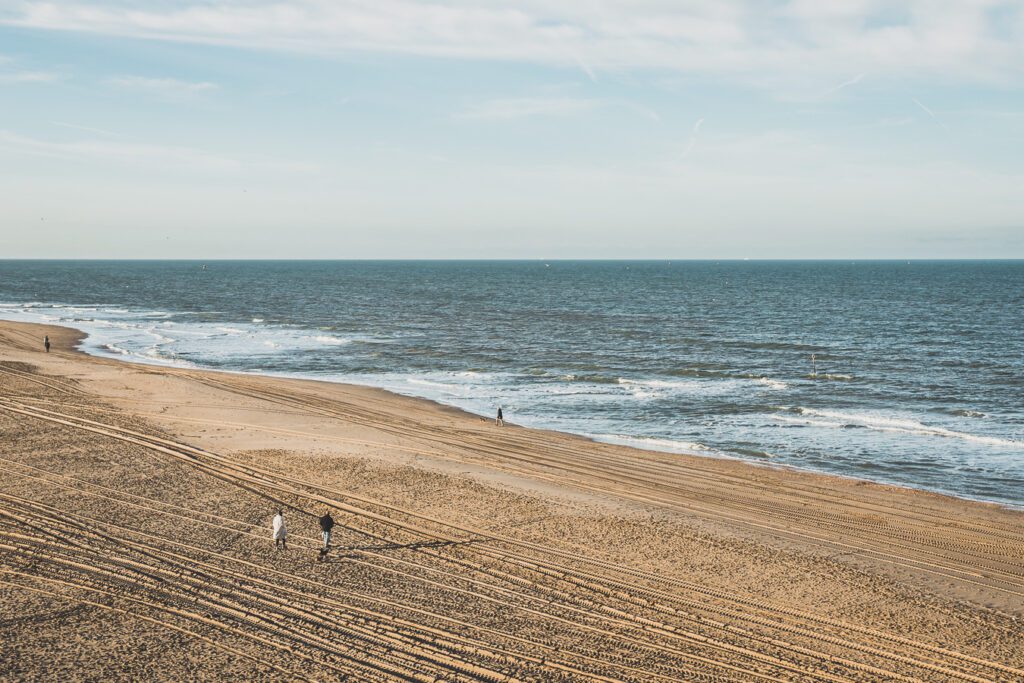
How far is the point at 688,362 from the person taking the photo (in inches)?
2101

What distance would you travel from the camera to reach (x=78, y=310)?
300 ft

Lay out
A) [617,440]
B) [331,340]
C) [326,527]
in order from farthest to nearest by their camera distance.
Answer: [331,340]
[617,440]
[326,527]

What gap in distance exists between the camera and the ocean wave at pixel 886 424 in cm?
3319

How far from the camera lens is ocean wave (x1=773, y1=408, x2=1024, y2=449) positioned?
109 feet

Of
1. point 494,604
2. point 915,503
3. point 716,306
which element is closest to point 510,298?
point 716,306

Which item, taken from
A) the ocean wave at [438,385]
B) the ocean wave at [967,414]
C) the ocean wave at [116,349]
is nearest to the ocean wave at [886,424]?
the ocean wave at [967,414]

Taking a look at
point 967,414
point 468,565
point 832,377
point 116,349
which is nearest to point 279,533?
point 468,565

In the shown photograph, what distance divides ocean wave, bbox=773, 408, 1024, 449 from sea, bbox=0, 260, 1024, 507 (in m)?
0.15

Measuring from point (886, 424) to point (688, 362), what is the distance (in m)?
18.1

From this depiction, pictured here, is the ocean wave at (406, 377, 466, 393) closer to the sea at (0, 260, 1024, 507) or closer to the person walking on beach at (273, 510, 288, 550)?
the sea at (0, 260, 1024, 507)

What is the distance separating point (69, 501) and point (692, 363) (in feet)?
129

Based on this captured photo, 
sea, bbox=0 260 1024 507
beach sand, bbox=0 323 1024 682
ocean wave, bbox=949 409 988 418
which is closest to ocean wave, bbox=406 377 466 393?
sea, bbox=0 260 1024 507

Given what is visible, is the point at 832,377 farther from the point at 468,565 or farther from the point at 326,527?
the point at 326,527

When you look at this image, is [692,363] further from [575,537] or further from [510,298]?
[510,298]
